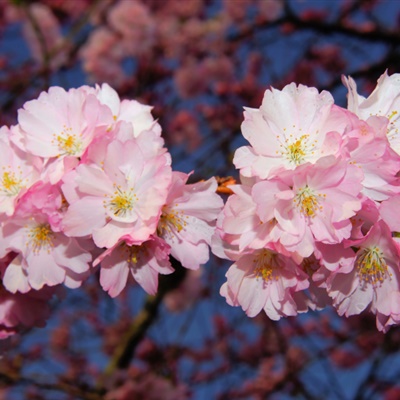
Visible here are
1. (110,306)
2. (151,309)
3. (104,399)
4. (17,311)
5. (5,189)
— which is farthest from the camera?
(110,306)

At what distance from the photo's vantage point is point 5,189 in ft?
4.44

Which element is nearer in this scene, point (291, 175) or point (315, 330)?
point (291, 175)

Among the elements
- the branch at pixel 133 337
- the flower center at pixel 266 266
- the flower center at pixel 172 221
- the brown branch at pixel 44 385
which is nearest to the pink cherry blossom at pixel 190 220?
the flower center at pixel 172 221

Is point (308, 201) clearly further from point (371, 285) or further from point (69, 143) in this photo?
point (69, 143)

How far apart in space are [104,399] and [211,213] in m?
1.85

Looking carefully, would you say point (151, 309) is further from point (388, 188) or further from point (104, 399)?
point (388, 188)

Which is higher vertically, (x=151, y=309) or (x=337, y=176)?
(x=337, y=176)

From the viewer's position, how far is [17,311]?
1.56 metres

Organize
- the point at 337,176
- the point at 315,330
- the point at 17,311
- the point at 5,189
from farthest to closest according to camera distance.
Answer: the point at 315,330 < the point at 17,311 < the point at 5,189 < the point at 337,176

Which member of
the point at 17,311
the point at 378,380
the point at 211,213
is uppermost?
the point at 211,213

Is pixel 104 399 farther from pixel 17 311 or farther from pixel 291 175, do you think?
pixel 291 175

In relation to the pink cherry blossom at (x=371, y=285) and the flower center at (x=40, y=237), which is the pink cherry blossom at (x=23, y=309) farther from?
the pink cherry blossom at (x=371, y=285)

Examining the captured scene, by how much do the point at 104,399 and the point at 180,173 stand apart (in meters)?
1.93

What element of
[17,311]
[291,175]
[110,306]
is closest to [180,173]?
[291,175]
